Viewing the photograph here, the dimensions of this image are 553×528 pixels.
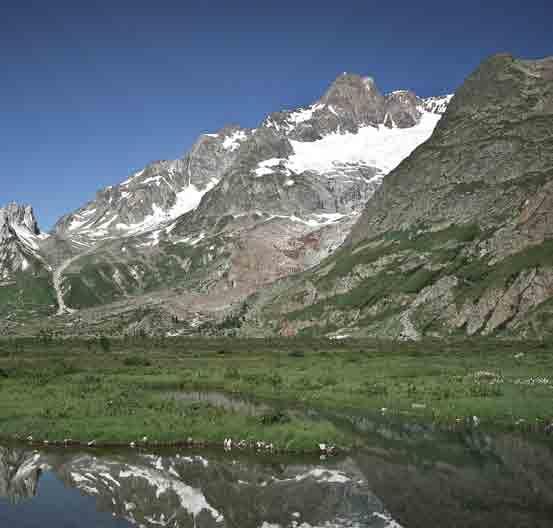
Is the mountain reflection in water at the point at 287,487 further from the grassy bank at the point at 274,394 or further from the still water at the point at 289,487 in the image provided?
the grassy bank at the point at 274,394

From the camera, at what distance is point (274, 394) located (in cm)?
7038

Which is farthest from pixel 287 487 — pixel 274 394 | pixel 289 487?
pixel 274 394

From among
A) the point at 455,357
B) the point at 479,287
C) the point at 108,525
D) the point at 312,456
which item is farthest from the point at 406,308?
the point at 108,525

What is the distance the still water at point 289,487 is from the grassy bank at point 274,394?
376 cm

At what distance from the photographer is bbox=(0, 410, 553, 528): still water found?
2966cm

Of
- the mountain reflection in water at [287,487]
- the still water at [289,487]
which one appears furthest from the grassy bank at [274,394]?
the mountain reflection in water at [287,487]

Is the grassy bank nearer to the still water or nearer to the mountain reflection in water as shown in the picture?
the still water

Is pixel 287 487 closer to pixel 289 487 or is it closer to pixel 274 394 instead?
pixel 289 487

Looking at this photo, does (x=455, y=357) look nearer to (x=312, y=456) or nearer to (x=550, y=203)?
(x=312, y=456)

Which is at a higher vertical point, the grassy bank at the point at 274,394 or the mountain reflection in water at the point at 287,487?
the grassy bank at the point at 274,394

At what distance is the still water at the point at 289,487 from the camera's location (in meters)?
29.7

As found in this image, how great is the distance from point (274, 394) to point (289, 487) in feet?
119

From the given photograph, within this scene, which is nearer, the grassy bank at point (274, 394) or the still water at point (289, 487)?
the still water at point (289, 487)

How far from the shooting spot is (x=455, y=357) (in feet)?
337
